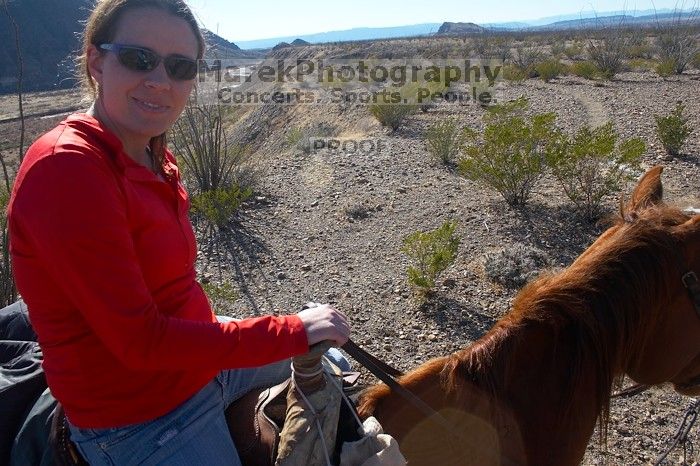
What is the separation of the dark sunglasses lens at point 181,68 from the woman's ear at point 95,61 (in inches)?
6.7

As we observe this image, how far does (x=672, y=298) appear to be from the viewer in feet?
5.76

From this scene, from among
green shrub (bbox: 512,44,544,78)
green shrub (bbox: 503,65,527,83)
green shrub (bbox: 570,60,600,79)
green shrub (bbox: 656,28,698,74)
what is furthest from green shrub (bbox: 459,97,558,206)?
green shrub (bbox: 512,44,544,78)

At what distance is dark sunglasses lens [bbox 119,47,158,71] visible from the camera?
130 cm

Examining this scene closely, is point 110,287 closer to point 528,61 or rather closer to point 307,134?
point 307,134

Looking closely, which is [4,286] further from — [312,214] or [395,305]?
[312,214]

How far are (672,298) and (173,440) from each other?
1672 mm

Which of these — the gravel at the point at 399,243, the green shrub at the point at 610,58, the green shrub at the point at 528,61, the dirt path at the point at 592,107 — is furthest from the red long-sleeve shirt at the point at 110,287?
the green shrub at the point at 528,61

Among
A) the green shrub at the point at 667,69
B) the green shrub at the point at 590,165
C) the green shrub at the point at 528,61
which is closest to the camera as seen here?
the green shrub at the point at 590,165

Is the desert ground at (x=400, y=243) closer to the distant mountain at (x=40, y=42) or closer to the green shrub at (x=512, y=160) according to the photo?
the green shrub at (x=512, y=160)

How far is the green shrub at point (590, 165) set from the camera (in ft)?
19.6

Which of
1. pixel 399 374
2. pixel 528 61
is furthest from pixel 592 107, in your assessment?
pixel 399 374

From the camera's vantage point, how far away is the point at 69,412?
1357mm

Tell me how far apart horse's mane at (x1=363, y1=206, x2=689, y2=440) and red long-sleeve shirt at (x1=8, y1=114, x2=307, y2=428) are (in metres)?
0.65

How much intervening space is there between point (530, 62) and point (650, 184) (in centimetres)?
2352
